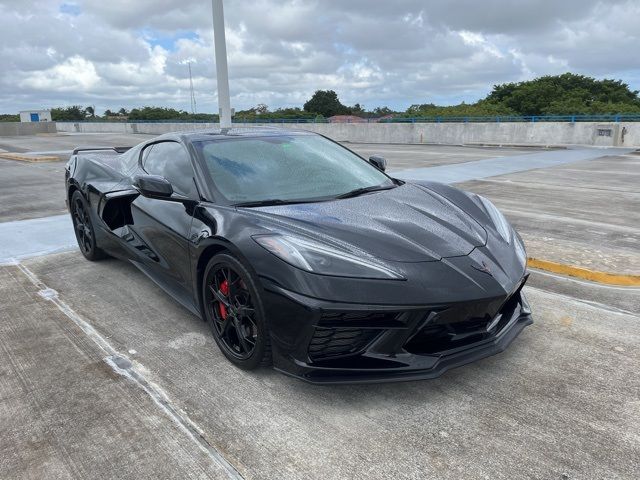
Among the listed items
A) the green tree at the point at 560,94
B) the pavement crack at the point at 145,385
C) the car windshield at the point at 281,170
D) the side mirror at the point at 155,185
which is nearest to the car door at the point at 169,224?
the side mirror at the point at 155,185

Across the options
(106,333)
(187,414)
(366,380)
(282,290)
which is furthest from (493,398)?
(106,333)

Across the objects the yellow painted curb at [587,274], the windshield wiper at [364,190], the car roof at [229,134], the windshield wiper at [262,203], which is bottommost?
the yellow painted curb at [587,274]

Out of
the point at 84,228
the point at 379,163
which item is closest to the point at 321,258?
the point at 379,163

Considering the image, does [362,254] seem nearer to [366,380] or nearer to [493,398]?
[366,380]

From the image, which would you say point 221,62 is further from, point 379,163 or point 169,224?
point 169,224

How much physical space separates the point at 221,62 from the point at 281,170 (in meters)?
11.0

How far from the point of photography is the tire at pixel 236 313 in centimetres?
263

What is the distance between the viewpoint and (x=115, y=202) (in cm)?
426

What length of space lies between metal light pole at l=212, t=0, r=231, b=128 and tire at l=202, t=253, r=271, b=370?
10667 millimetres

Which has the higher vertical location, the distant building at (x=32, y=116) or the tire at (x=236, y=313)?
the distant building at (x=32, y=116)

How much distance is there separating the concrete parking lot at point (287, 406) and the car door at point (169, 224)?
0.35m

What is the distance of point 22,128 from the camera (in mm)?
45219

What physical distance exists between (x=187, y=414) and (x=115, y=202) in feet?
7.76

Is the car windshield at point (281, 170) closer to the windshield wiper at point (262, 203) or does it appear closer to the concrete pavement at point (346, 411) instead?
the windshield wiper at point (262, 203)
